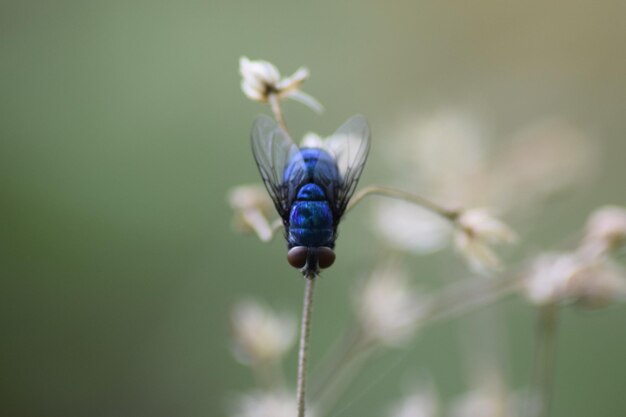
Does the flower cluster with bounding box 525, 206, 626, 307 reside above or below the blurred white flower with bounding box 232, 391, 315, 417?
above

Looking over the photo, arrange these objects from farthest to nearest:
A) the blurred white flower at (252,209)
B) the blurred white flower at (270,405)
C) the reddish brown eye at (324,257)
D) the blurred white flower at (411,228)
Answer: the blurred white flower at (411,228)
the blurred white flower at (270,405)
the blurred white flower at (252,209)
the reddish brown eye at (324,257)

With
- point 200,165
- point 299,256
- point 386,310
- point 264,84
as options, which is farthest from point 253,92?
point 200,165

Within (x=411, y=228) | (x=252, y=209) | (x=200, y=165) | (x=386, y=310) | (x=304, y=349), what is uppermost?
(x=200, y=165)

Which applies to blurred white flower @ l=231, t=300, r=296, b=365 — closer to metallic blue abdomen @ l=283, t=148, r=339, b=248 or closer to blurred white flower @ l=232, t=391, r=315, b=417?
blurred white flower @ l=232, t=391, r=315, b=417

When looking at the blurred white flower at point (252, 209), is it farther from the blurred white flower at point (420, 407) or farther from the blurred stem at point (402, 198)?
the blurred white flower at point (420, 407)

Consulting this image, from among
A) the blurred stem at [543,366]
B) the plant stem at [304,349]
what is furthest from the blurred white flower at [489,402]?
the plant stem at [304,349]

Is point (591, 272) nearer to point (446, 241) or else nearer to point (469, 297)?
point (469, 297)

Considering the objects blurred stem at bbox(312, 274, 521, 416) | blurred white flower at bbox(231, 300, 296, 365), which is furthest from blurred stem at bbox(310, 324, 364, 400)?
blurred white flower at bbox(231, 300, 296, 365)
